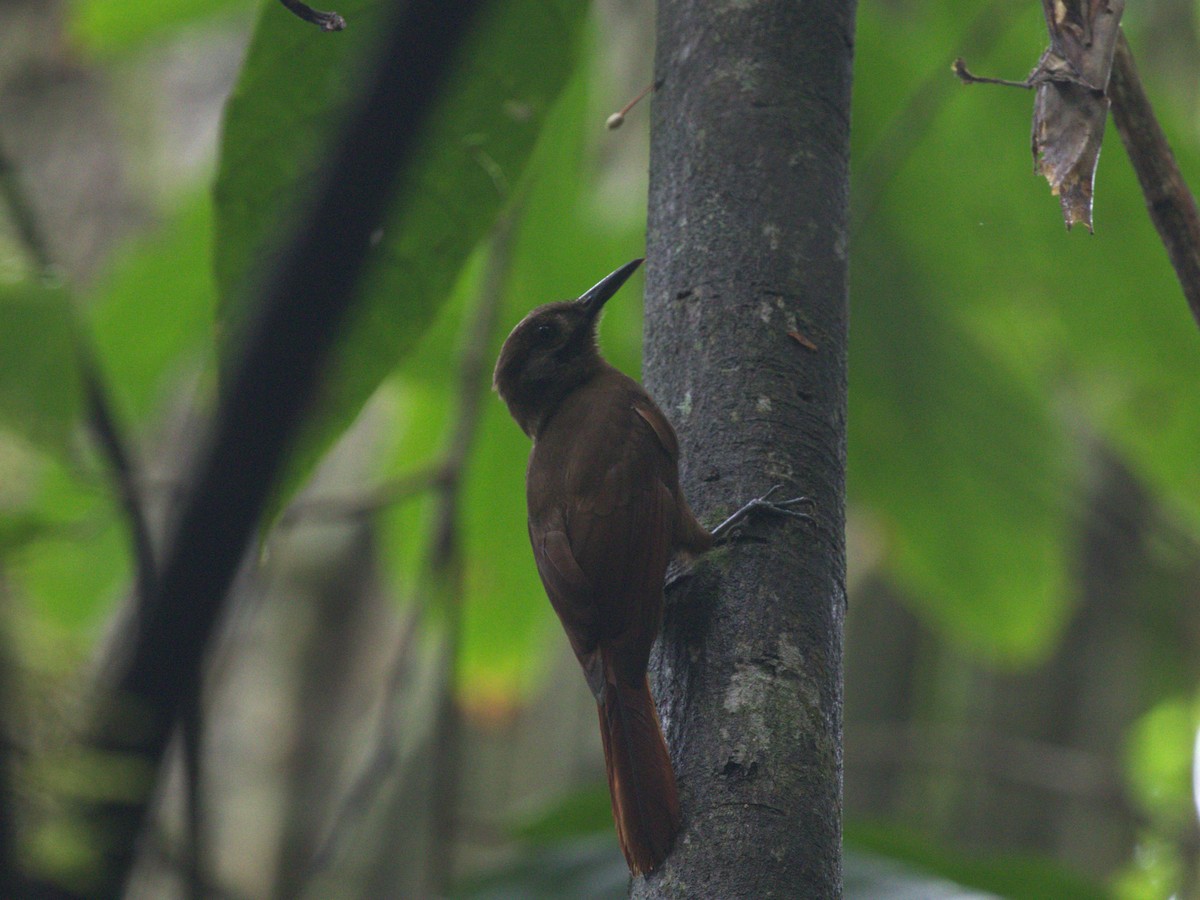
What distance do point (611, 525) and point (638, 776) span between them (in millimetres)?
751

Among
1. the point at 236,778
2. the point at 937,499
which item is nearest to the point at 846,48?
the point at 937,499

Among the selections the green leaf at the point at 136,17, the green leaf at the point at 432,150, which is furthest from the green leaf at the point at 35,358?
the green leaf at the point at 136,17

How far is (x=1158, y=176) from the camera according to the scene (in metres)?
1.89

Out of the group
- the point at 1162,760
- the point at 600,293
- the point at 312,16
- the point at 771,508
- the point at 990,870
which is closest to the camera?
the point at 312,16

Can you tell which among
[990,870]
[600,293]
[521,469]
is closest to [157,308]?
[521,469]

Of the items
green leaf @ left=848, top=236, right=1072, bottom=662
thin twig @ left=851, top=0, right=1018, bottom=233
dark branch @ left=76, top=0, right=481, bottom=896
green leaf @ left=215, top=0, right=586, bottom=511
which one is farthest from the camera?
green leaf @ left=848, top=236, right=1072, bottom=662

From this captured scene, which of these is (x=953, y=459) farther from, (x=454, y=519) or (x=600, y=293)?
(x=454, y=519)

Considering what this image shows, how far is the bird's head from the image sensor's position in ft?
10.9

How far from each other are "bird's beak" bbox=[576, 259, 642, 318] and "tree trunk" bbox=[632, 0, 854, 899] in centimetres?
119

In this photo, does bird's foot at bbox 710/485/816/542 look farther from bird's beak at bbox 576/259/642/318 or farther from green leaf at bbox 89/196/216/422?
green leaf at bbox 89/196/216/422

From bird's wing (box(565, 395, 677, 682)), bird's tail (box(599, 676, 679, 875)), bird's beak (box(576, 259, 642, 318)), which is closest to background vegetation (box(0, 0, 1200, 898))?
bird's beak (box(576, 259, 642, 318))

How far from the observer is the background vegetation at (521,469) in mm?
2111

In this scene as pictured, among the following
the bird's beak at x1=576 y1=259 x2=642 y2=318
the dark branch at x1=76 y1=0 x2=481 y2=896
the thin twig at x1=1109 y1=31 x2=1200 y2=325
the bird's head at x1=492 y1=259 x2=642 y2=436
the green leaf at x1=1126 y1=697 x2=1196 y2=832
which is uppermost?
the dark branch at x1=76 y1=0 x2=481 y2=896

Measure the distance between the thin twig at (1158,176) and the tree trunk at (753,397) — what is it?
370 mm
